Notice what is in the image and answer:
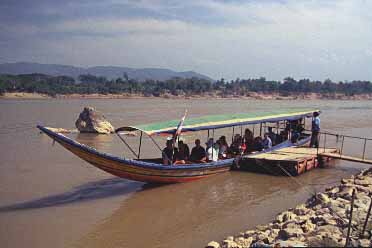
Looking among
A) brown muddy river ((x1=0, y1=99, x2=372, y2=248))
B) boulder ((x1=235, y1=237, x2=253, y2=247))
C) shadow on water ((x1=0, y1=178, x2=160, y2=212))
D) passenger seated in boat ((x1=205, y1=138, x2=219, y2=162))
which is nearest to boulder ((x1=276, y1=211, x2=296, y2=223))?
brown muddy river ((x1=0, y1=99, x2=372, y2=248))

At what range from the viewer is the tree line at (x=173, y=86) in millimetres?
81062

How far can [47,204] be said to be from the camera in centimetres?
1077

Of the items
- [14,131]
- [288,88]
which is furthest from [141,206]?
[288,88]

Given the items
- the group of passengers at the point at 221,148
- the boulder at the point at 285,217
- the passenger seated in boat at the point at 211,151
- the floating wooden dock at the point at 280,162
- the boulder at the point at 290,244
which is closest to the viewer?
the boulder at the point at 290,244

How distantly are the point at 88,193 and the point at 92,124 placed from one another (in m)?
14.0

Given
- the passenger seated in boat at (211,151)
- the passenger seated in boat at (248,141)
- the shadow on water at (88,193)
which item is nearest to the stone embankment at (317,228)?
the passenger seated in boat at (211,151)

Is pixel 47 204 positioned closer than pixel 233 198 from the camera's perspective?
Yes

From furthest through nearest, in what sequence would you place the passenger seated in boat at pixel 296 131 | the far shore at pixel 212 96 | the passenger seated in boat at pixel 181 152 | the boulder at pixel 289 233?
1. the far shore at pixel 212 96
2. the passenger seated in boat at pixel 296 131
3. the passenger seated in boat at pixel 181 152
4. the boulder at pixel 289 233

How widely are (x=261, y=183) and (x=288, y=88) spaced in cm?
10203

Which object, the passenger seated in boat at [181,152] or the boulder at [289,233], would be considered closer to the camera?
the boulder at [289,233]

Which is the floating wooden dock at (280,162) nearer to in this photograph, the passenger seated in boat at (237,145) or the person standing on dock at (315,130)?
the passenger seated in boat at (237,145)

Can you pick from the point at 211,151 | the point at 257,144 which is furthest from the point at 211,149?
the point at 257,144

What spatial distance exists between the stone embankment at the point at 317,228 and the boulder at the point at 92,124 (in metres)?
17.5

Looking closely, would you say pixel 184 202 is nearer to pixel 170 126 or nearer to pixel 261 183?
pixel 170 126
